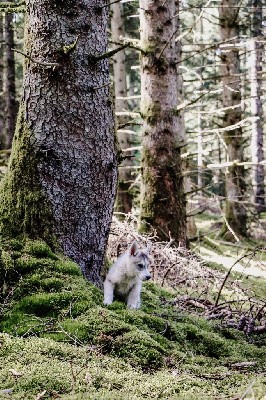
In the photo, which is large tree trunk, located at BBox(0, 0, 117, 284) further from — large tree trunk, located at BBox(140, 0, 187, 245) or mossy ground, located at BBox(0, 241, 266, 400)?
large tree trunk, located at BBox(140, 0, 187, 245)

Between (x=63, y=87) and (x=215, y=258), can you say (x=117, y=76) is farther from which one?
(x=63, y=87)

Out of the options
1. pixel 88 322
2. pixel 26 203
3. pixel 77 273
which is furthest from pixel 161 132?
pixel 88 322

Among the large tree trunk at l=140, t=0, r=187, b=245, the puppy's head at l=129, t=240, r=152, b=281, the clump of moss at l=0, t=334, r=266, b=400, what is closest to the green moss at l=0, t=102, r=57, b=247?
the puppy's head at l=129, t=240, r=152, b=281

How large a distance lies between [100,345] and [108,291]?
161cm

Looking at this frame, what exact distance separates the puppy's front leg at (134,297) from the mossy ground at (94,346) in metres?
0.15

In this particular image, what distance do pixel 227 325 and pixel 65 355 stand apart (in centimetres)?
277

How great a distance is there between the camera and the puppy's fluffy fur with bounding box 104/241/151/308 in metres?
5.41

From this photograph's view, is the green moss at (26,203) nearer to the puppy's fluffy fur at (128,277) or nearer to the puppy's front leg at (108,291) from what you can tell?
the puppy's front leg at (108,291)

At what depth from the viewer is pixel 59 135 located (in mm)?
4930

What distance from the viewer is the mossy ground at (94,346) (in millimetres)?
3039

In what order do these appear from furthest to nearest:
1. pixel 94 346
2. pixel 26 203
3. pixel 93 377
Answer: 1. pixel 26 203
2. pixel 94 346
3. pixel 93 377

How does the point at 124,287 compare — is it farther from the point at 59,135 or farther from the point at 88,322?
the point at 59,135

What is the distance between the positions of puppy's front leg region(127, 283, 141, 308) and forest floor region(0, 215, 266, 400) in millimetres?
154

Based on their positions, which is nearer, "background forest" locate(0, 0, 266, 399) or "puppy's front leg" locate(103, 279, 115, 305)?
"background forest" locate(0, 0, 266, 399)
